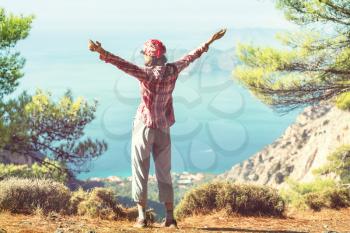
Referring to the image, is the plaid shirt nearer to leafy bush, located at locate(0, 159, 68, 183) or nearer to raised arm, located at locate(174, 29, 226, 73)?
raised arm, located at locate(174, 29, 226, 73)

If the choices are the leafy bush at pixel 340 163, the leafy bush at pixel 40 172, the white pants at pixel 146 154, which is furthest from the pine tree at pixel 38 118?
the leafy bush at pixel 340 163

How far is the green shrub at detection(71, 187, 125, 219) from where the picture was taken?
7.19 m

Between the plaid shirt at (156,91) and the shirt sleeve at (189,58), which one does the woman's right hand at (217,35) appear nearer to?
the shirt sleeve at (189,58)

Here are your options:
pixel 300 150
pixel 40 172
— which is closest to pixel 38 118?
pixel 40 172

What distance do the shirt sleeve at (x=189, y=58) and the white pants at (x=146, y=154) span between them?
2.32 ft

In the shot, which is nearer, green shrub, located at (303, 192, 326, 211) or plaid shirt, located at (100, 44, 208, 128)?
plaid shirt, located at (100, 44, 208, 128)

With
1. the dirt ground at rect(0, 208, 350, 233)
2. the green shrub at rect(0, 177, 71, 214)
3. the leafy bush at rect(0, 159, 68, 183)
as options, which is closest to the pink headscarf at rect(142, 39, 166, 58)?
the dirt ground at rect(0, 208, 350, 233)

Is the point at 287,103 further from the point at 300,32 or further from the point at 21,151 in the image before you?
the point at 21,151

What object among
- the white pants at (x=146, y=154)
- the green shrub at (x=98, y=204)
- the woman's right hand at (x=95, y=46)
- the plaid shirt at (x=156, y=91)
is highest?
the woman's right hand at (x=95, y=46)

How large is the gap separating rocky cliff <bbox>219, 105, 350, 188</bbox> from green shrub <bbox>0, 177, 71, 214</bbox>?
38400mm

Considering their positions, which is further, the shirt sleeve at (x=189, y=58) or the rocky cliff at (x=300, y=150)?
the rocky cliff at (x=300, y=150)

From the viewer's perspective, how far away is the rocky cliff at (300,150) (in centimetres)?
5578

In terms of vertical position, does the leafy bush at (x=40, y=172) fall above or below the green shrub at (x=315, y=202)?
above

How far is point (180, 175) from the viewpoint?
96.8 m
